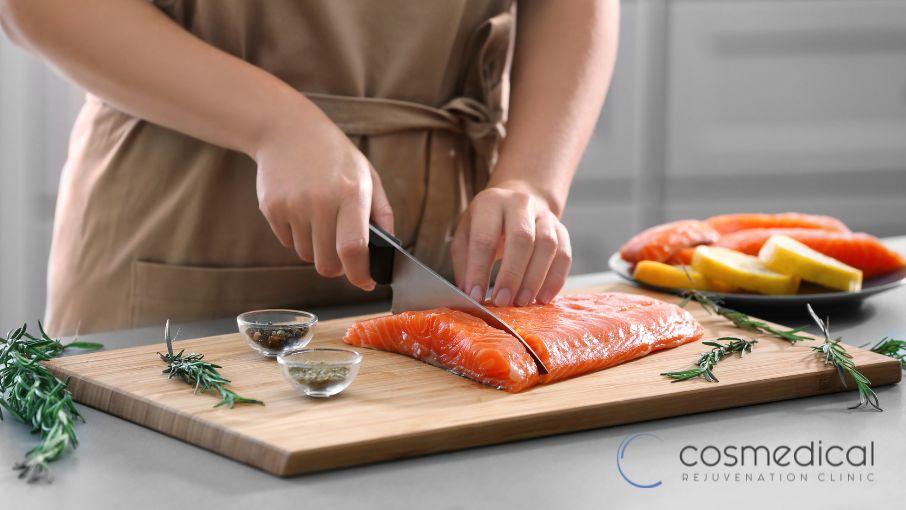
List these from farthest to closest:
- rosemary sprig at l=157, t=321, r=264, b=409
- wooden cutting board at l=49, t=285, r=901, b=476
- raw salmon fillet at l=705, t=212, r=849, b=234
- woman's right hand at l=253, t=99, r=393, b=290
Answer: raw salmon fillet at l=705, t=212, r=849, b=234 < woman's right hand at l=253, t=99, r=393, b=290 < rosemary sprig at l=157, t=321, r=264, b=409 < wooden cutting board at l=49, t=285, r=901, b=476

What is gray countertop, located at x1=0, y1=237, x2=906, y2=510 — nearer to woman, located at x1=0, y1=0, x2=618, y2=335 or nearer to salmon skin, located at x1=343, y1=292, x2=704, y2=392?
salmon skin, located at x1=343, y1=292, x2=704, y2=392

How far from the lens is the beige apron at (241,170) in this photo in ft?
5.84

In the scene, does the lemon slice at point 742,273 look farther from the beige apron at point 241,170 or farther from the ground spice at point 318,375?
the ground spice at point 318,375

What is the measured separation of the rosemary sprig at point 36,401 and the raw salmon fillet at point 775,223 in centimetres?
133

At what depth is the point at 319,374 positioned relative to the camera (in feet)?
3.93

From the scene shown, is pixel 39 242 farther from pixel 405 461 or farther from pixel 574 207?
pixel 405 461

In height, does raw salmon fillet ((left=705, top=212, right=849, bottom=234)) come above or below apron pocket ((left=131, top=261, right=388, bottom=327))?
above

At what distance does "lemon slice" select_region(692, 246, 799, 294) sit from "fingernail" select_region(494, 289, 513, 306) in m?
0.48

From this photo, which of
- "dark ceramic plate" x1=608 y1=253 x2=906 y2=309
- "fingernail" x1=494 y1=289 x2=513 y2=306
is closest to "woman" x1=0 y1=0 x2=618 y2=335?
"fingernail" x1=494 y1=289 x2=513 y2=306

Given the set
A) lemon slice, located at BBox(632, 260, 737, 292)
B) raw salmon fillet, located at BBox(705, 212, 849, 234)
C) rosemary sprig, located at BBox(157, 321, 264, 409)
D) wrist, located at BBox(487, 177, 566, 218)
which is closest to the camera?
rosemary sprig, located at BBox(157, 321, 264, 409)

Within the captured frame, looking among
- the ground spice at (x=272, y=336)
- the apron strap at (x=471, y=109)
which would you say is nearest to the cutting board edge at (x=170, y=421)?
the ground spice at (x=272, y=336)

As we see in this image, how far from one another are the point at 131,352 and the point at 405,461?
49 centimetres

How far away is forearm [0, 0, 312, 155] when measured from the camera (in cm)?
156

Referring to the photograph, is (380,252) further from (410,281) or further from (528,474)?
(528,474)
